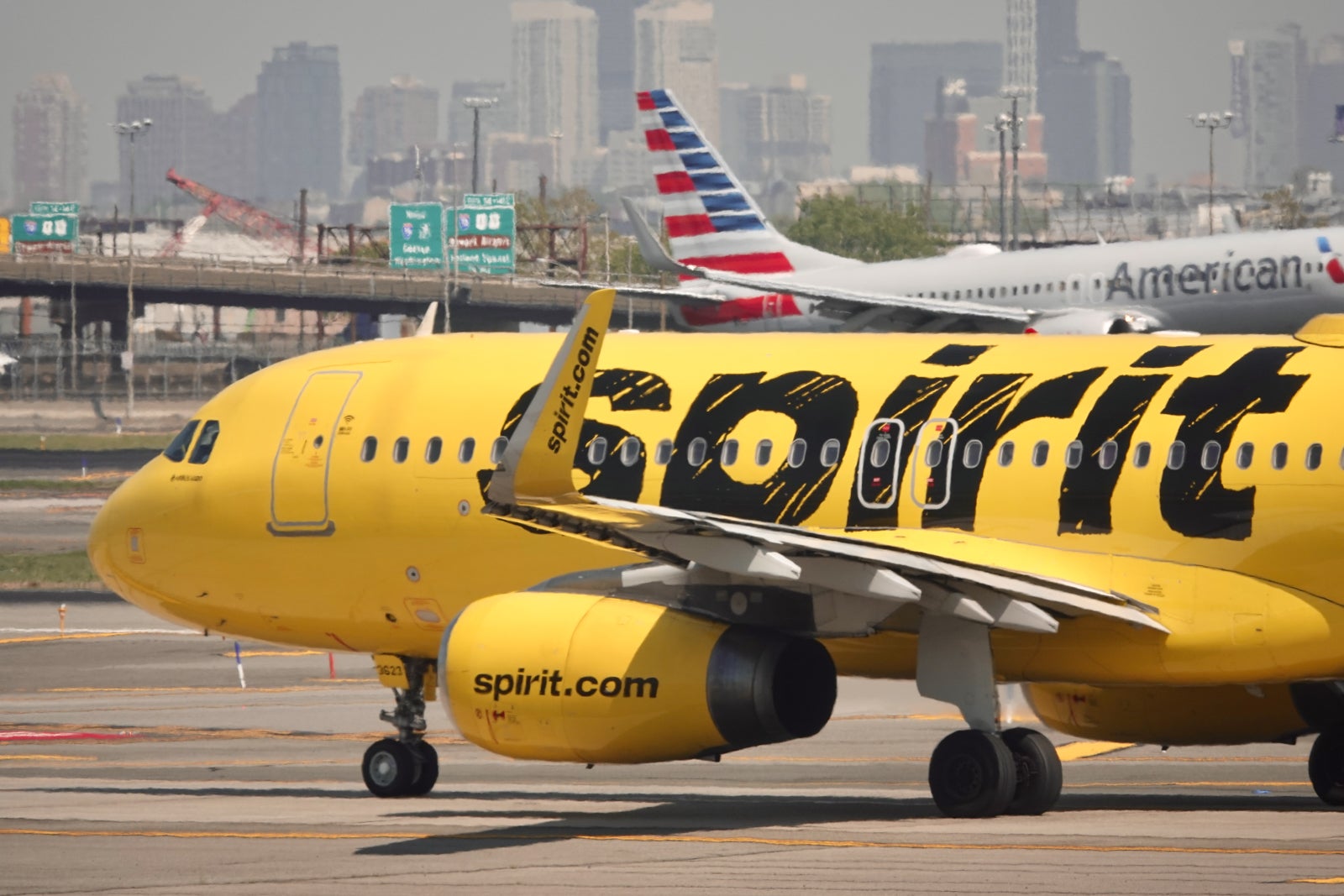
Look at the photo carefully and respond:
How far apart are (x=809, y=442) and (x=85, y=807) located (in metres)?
7.81

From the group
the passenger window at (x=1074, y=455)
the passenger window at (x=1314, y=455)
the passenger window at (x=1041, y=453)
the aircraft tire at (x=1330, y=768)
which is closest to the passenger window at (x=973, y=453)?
the passenger window at (x=1041, y=453)

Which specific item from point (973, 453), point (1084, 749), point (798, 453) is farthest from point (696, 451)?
point (1084, 749)

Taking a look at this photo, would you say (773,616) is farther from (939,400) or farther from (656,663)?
(939,400)

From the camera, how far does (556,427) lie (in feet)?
57.2

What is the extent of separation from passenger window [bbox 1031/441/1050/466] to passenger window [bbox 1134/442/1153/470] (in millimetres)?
771

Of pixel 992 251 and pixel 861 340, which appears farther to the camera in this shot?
pixel 992 251

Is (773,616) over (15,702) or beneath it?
over

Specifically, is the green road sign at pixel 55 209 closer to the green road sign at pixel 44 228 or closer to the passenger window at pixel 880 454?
the green road sign at pixel 44 228

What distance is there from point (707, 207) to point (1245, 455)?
46.5 meters

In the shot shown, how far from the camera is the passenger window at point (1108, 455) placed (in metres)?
20.0

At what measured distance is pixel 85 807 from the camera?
22312 mm

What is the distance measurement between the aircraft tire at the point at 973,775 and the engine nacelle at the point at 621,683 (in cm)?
110

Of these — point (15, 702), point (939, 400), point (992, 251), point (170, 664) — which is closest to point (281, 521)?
point (939, 400)

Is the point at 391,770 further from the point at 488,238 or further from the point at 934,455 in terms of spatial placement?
the point at 488,238
